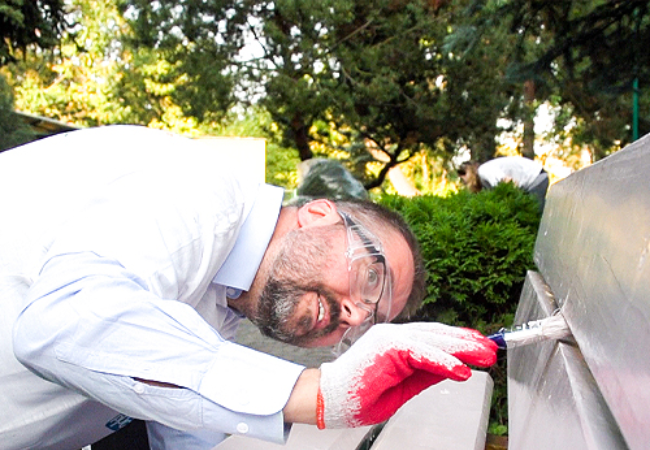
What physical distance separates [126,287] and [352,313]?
75 cm

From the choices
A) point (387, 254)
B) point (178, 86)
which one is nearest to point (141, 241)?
point (387, 254)

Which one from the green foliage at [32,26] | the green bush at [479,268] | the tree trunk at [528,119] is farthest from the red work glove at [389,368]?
the tree trunk at [528,119]

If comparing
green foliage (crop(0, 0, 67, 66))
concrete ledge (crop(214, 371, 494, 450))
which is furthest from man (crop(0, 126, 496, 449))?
green foliage (crop(0, 0, 67, 66))

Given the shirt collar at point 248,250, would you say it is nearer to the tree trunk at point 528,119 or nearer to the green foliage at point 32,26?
the green foliage at point 32,26

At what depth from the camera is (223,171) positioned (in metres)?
1.65

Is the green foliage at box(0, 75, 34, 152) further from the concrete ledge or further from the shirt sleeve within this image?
the shirt sleeve

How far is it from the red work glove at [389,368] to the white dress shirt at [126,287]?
84mm

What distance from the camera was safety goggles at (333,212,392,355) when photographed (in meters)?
1.68

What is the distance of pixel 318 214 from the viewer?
183 centimetres

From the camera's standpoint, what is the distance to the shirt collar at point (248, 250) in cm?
173

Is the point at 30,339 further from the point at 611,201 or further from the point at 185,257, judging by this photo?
the point at 611,201

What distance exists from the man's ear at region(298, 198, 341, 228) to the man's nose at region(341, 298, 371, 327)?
0.25 metres

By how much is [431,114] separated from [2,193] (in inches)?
401

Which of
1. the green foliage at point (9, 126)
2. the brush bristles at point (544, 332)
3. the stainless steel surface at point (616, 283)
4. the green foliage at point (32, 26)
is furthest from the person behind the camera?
the green foliage at point (9, 126)
